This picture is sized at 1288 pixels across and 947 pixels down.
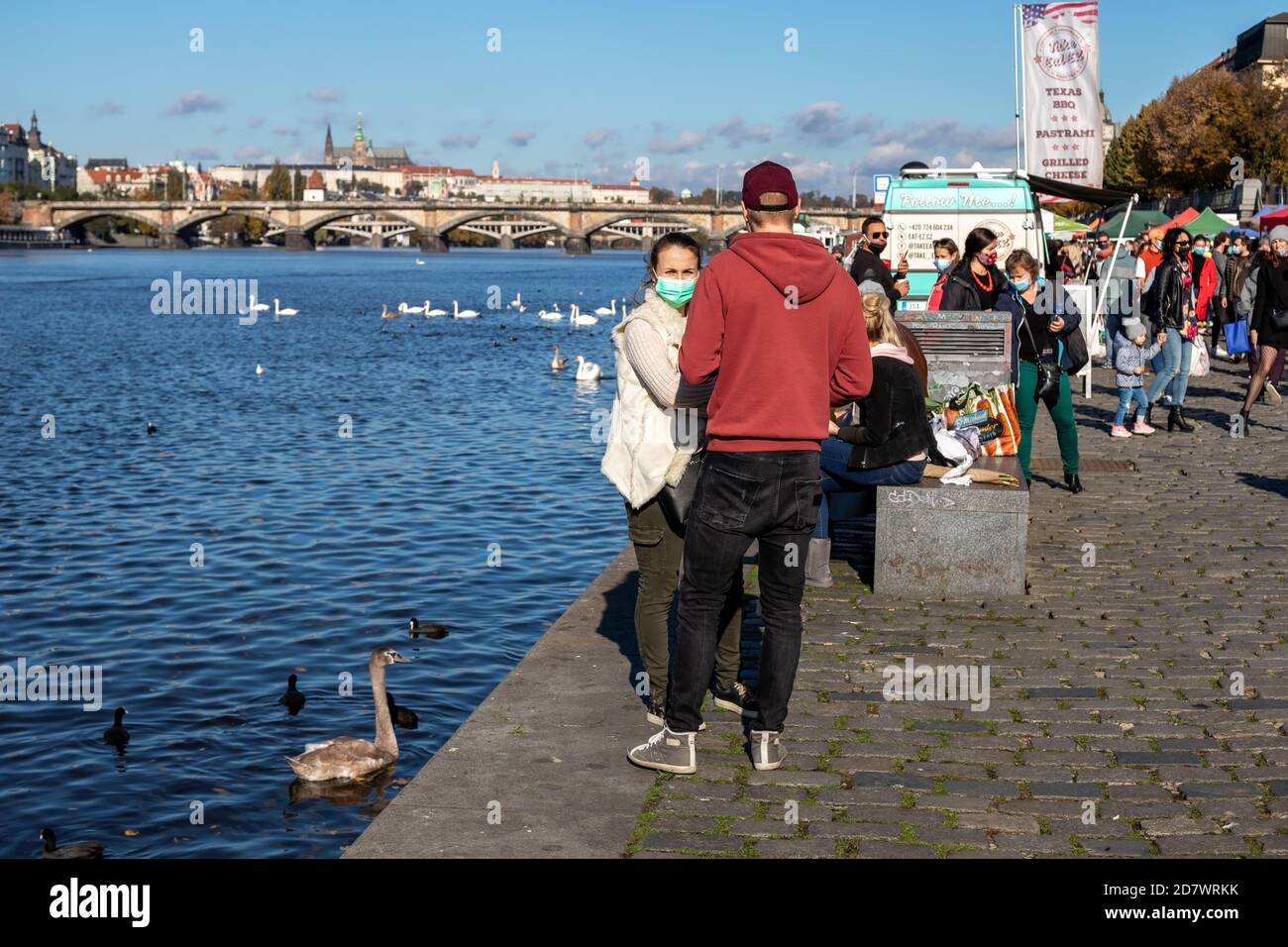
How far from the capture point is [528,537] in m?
14.2

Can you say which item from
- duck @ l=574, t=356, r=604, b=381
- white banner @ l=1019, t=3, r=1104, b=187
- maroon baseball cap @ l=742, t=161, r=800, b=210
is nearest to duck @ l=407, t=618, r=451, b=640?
maroon baseball cap @ l=742, t=161, r=800, b=210

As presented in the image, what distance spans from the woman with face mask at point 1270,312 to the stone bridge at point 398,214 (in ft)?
365

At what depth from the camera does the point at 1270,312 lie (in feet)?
49.8

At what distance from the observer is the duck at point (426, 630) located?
9.55 m

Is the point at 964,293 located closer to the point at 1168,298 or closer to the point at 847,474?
the point at 847,474

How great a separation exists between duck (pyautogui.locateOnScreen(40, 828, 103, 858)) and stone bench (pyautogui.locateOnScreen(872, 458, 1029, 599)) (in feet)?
13.8

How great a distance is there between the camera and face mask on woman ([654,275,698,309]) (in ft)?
18.5

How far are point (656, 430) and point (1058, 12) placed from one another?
12494 millimetres

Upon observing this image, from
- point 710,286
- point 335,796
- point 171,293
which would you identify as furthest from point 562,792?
point 171,293

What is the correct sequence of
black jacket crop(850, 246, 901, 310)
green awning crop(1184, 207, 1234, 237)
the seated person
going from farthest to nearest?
green awning crop(1184, 207, 1234, 237)
black jacket crop(850, 246, 901, 310)
the seated person

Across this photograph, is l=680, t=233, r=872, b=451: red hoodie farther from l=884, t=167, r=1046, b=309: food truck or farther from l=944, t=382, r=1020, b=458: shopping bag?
l=884, t=167, r=1046, b=309: food truck

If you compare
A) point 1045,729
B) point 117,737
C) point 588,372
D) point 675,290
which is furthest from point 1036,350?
point 588,372

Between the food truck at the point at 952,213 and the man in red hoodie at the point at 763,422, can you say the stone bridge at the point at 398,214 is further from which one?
the man in red hoodie at the point at 763,422
